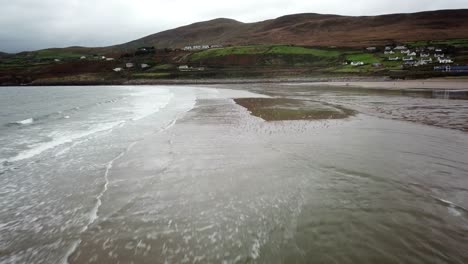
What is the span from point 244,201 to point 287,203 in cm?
99

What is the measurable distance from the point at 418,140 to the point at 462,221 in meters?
7.27

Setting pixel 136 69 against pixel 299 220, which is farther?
pixel 136 69

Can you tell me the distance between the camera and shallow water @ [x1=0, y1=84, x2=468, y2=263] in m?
4.94

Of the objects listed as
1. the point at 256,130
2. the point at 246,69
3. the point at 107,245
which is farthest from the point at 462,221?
the point at 246,69

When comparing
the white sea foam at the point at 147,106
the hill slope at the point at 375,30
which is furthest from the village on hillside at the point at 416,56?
the white sea foam at the point at 147,106

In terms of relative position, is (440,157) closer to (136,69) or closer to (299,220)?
(299,220)

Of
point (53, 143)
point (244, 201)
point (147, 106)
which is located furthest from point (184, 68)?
point (244, 201)

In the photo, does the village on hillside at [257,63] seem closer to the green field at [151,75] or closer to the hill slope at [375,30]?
the green field at [151,75]

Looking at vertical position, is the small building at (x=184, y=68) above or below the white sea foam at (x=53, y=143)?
above

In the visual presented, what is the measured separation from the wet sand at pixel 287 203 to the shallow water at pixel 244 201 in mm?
30

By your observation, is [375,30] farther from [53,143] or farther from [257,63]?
[53,143]

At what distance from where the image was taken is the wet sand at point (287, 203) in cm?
487

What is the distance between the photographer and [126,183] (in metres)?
8.26

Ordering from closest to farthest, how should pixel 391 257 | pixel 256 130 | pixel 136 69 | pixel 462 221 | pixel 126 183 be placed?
1. pixel 391 257
2. pixel 462 221
3. pixel 126 183
4. pixel 256 130
5. pixel 136 69
